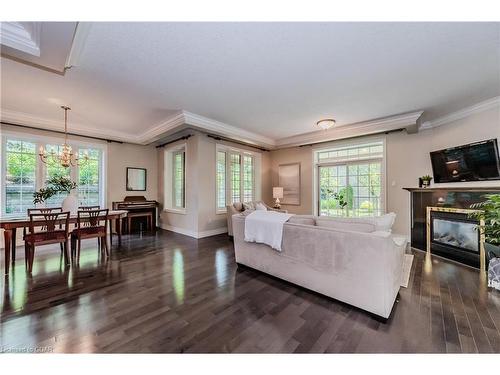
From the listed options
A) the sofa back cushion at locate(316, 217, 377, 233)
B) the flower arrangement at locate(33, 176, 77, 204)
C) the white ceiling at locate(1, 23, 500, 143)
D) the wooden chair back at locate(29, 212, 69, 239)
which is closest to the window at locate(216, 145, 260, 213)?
the white ceiling at locate(1, 23, 500, 143)

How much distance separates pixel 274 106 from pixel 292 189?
330cm

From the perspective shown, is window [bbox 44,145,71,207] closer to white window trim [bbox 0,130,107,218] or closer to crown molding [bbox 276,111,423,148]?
white window trim [bbox 0,130,107,218]

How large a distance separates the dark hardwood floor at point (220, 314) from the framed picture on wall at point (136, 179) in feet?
10.7

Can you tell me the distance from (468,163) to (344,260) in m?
3.65

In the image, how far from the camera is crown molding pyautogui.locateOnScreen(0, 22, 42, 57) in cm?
200

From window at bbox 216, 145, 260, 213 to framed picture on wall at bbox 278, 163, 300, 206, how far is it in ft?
2.79

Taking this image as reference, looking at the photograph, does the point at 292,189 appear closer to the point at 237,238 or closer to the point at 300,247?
the point at 237,238

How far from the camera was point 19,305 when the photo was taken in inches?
80.6

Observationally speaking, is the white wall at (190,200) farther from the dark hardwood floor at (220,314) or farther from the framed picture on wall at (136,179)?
the dark hardwood floor at (220,314)

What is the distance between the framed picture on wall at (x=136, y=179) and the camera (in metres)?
6.02

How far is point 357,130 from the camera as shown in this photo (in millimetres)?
4867

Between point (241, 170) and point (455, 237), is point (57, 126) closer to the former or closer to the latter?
point (241, 170)

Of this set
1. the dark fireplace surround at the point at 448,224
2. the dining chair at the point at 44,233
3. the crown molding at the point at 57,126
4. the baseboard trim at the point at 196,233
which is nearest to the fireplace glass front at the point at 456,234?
the dark fireplace surround at the point at 448,224
